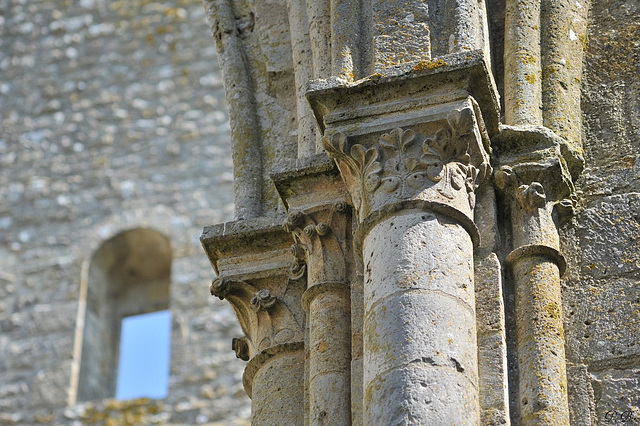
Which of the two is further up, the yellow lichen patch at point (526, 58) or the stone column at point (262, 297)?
the yellow lichen patch at point (526, 58)

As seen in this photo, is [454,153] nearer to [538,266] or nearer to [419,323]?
[538,266]

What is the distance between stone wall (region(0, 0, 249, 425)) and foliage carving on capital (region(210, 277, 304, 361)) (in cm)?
504

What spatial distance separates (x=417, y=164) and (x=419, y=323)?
518 mm

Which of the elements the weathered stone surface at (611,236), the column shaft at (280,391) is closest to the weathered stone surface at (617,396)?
the weathered stone surface at (611,236)

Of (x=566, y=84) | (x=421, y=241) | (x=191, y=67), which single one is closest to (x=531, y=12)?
(x=566, y=84)

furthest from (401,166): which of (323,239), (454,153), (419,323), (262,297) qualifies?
(262,297)

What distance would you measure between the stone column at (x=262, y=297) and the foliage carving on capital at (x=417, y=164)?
1.80 feet

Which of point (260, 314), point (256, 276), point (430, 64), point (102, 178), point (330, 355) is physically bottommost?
point (330, 355)

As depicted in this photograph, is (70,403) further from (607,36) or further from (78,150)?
(607,36)

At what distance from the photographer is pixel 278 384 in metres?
4.55

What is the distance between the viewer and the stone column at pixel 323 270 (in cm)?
414

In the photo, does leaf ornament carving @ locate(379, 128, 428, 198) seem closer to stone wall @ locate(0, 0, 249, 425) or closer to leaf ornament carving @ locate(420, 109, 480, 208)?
leaf ornament carving @ locate(420, 109, 480, 208)

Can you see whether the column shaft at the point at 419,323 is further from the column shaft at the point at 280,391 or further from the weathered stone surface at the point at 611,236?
the column shaft at the point at 280,391

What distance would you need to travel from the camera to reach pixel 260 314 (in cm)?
474
